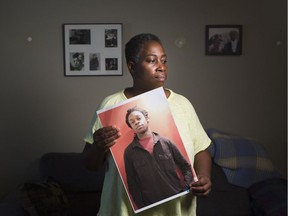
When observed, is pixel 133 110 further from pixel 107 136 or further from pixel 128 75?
pixel 128 75

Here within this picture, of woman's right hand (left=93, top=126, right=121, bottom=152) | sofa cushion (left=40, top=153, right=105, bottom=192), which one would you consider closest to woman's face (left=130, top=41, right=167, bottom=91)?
woman's right hand (left=93, top=126, right=121, bottom=152)

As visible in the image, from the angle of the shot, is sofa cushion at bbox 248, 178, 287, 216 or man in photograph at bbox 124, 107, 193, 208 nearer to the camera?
man in photograph at bbox 124, 107, 193, 208

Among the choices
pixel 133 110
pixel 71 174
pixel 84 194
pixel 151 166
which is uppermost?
pixel 133 110

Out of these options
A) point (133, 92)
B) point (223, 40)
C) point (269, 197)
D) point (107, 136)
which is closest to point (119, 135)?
point (107, 136)

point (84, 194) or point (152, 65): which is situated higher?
point (152, 65)

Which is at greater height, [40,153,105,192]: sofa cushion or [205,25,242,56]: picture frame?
[205,25,242,56]: picture frame

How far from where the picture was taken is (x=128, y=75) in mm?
2396

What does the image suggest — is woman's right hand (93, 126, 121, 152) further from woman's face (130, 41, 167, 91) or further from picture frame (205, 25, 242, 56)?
picture frame (205, 25, 242, 56)

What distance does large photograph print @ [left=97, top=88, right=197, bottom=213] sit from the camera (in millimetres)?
801

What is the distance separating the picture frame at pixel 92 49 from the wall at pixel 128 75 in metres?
0.05

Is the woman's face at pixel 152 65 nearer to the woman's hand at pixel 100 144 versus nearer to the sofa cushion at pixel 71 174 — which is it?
the woman's hand at pixel 100 144

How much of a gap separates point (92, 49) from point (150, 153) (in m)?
1.67

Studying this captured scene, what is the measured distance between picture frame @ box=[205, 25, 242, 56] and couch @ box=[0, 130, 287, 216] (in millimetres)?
597

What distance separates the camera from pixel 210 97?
2.44 m
